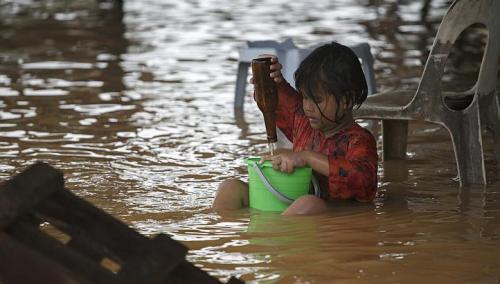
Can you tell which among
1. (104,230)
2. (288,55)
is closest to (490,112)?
(288,55)

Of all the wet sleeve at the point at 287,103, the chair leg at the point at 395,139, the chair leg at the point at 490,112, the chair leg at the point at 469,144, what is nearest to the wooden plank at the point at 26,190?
the wet sleeve at the point at 287,103

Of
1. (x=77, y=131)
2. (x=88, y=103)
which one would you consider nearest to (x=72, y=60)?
(x=88, y=103)

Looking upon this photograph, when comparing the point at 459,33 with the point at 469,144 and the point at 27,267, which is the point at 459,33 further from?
the point at 27,267

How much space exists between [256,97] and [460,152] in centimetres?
132

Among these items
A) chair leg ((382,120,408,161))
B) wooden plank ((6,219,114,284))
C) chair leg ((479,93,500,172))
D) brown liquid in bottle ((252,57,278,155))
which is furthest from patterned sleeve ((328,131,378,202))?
wooden plank ((6,219,114,284))

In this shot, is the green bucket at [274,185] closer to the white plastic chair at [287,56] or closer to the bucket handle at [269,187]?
the bucket handle at [269,187]

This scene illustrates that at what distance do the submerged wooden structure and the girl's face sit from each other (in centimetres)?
193

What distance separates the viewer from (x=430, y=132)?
7000 mm

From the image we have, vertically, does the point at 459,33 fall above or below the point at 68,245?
above

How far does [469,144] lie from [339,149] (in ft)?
3.28

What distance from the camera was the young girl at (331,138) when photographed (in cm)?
455

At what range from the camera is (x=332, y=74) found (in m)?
4.55

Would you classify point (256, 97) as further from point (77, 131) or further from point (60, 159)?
point (77, 131)

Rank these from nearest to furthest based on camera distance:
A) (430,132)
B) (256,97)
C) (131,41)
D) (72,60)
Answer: (256,97)
(430,132)
(72,60)
(131,41)
